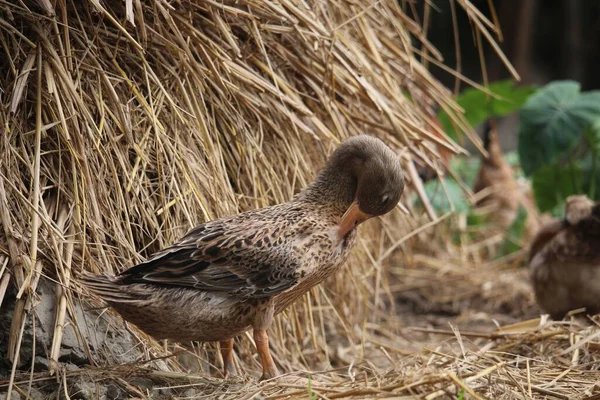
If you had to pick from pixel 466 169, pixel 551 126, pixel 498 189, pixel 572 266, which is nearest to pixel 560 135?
pixel 551 126

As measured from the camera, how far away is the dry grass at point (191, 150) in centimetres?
243

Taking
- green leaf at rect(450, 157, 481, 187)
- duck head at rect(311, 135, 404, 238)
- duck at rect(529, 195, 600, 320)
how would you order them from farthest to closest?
green leaf at rect(450, 157, 481, 187) < duck at rect(529, 195, 600, 320) < duck head at rect(311, 135, 404, 238)

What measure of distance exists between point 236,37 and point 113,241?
2.82 feet

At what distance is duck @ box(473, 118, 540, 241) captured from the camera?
5.72 m

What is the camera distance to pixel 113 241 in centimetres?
271

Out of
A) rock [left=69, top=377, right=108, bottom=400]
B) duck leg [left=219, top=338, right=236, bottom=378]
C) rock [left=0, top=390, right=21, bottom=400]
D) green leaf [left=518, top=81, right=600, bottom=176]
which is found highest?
rock [left=0, top=390, right=21, bottom=400]

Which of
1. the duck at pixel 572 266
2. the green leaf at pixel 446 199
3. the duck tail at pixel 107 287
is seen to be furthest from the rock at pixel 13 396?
the green leaf at pixel 446 199

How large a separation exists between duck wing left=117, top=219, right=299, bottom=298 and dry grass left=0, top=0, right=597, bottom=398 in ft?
0.87

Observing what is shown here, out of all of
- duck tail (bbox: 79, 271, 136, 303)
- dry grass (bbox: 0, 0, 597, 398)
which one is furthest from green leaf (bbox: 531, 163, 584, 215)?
duck tail (bbox: 79, 271, 136, 303)

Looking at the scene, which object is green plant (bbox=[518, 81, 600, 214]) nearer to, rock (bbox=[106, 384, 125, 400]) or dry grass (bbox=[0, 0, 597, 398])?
dry grass (bbox=[0, 0, 597, 398])

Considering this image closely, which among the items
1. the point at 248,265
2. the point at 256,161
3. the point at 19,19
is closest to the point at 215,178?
the point at 256,161

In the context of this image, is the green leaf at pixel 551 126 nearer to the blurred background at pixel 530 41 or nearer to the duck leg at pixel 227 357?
the duck leg at pixel 227 357

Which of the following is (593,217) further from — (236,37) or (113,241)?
(113,241)

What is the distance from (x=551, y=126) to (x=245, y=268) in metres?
2.72
